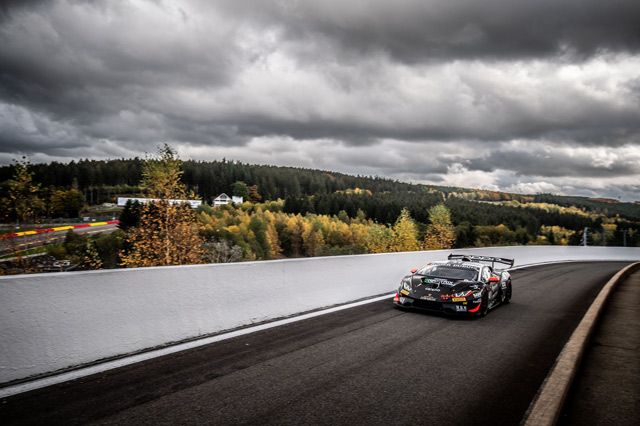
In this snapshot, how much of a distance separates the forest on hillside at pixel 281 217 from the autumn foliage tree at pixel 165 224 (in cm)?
59

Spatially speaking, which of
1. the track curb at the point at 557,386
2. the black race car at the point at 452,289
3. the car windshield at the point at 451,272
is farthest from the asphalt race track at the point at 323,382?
the car windshield at the point at 451,272

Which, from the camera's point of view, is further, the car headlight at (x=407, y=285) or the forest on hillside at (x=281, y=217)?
the forest on hillside at (x=281, y=217)

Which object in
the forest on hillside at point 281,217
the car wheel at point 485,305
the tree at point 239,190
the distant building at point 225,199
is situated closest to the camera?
the car wheel at point 485,305

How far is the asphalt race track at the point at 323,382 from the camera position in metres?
3.29

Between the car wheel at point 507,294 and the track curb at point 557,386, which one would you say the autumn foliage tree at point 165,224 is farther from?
the track curb at point 557,386

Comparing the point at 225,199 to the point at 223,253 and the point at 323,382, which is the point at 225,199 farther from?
the point at 323,382

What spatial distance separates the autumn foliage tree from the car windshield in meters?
22.8

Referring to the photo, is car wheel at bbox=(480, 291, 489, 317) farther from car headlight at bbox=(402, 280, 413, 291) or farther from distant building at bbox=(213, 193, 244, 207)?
distant building at bbox=(213, 193, 244, 207)

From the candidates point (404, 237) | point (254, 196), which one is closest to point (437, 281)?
point (404, 237)

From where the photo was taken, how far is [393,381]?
4180 millimetres

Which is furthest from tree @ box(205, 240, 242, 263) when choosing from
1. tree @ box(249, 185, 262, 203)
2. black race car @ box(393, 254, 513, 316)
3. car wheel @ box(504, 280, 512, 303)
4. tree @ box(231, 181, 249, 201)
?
tree @ box(249, 185, 262, 203)

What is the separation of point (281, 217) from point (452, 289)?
106798 millimetres

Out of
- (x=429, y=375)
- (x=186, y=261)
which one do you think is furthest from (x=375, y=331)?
(x=186, y=261)

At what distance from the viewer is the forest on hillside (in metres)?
34.8
